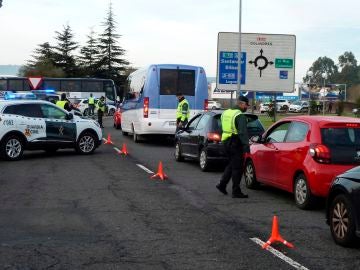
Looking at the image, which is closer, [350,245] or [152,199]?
[350,245]

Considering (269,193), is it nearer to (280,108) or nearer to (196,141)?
(196,141)

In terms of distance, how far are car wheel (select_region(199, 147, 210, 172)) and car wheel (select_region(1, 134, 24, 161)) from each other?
5.36 metres

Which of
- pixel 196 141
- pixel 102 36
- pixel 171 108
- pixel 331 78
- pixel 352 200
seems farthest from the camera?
pixel 331 78

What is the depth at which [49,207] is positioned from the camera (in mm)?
9336

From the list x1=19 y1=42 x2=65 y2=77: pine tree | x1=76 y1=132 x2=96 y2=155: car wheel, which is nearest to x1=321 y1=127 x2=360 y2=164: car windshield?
x1=76 y1=132 x2=96 y2=155: car wheel

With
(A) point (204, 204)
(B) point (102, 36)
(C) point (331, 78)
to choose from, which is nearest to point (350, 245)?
(A) point (204, 204)

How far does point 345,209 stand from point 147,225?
8.59 ft

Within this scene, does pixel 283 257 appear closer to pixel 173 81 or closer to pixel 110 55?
pixel 173 81

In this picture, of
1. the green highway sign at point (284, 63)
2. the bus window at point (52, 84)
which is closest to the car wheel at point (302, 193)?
the green highway sign at point (284, 63)

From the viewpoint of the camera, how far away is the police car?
16.4 meters

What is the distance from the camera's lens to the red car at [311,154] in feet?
29.4

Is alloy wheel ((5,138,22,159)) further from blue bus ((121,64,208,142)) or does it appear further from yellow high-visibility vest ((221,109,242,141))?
yellow high-visibility vest ((221,109,242,141))

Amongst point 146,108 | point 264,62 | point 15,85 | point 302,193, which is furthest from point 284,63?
point 15,85

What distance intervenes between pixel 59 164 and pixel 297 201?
794cm
